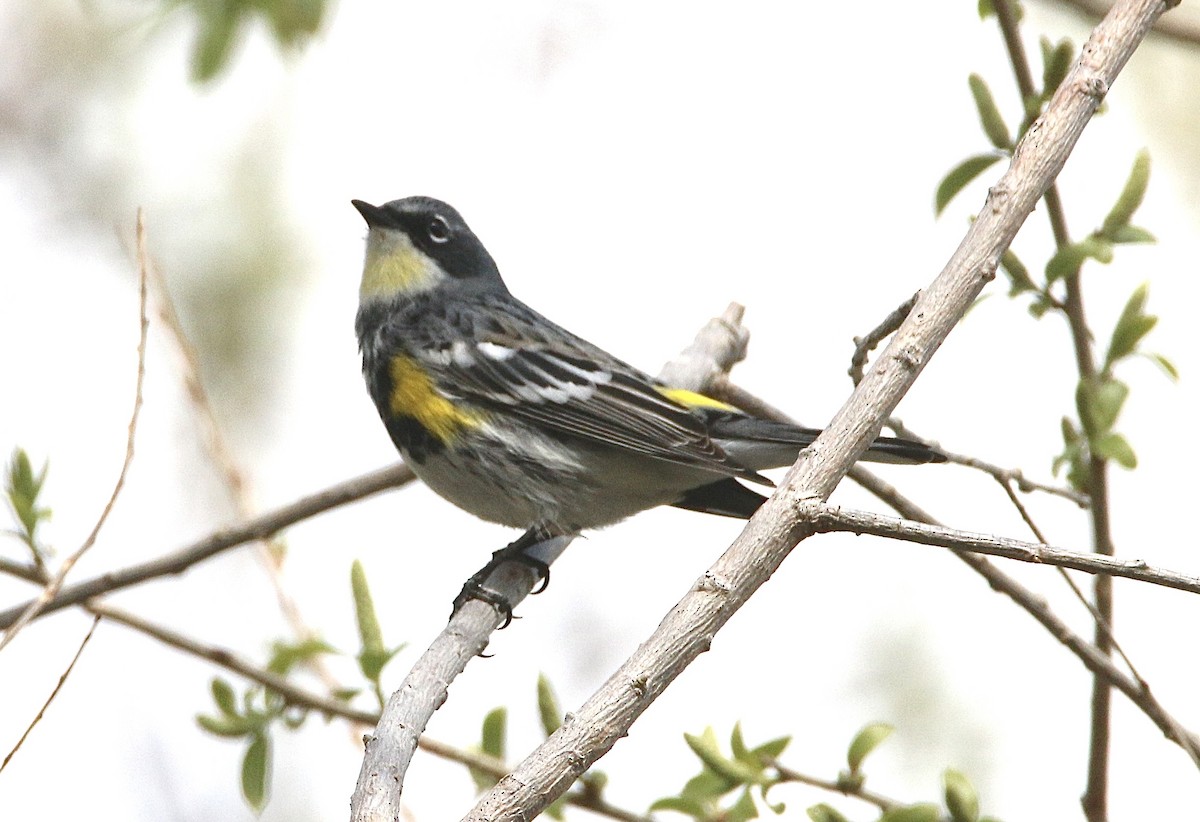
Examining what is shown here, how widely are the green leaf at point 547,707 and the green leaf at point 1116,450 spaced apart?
4.89 ft

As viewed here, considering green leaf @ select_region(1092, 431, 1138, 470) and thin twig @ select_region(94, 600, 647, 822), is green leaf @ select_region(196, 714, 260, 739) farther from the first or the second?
green leaf @ select_region(1092, 431, 1138, 470)

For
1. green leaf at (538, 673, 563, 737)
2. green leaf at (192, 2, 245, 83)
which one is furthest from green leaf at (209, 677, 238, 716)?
green leaf at (192, 2, 245, 83)

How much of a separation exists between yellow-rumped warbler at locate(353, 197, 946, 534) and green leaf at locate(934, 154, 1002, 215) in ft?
2.98

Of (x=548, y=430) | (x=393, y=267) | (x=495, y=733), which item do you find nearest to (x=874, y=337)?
(x=495, y=733)

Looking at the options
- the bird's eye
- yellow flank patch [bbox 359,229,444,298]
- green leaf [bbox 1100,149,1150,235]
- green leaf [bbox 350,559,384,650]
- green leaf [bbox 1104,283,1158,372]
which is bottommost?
green leaf [bbox 1104,283,1158,372]

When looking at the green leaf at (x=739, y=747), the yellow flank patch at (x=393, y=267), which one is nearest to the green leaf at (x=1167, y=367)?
the green leaf at (x=739, y=747)

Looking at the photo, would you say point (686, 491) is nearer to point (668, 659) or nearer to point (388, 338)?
point (388, 338)

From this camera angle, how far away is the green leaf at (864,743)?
317cm

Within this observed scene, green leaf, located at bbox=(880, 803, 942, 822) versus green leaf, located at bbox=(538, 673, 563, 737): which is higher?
green leaf, located at bbox=(538, 673, 563, 737)

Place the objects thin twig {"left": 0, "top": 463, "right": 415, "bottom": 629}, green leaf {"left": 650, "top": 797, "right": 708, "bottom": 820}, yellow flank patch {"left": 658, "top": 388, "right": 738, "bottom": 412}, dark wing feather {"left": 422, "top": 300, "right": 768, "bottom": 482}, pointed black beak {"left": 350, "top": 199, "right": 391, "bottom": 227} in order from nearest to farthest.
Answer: green leaf {"left": 650, "top": 797, "right": 708, "bottom": 820} < thin twig {"left": 0, "top": 463, "right": 415, "bottom": 629} < dark wing feather {"left": 422, "top": 300, "right": 768, "bottom": 482} < yellow flank patch {"left": 658, "top": 388, "right": 738, "bottom": 412} < pointed black beak {"left": 350, "top": 199, "right": 391, "bottom": 227}

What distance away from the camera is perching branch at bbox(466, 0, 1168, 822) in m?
2.12

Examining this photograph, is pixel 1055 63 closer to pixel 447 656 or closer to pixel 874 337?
pixel 874 337

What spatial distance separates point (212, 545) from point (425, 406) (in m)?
0.94

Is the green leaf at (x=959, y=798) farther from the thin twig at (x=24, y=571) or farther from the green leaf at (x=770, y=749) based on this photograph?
the thin twig at (x=24, y=571)
